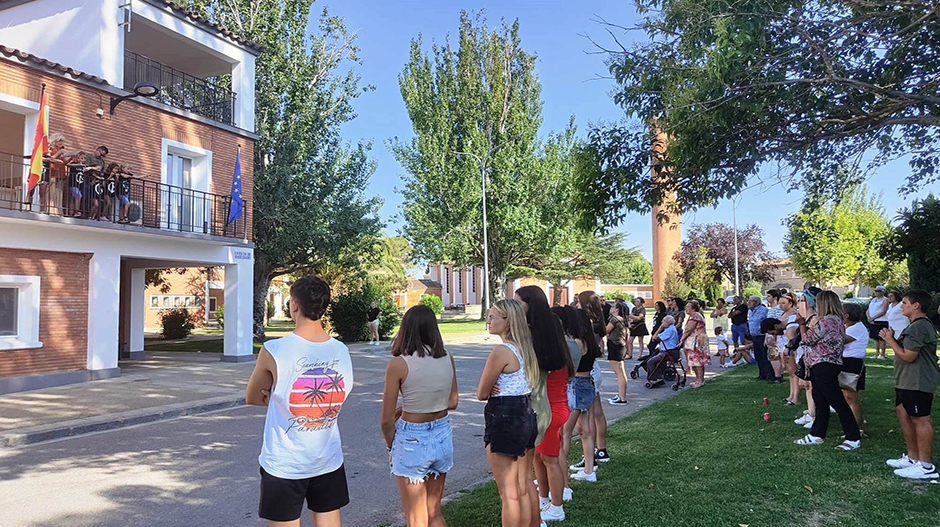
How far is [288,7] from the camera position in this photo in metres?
23.9

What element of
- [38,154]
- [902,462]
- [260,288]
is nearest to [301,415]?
[902,462]

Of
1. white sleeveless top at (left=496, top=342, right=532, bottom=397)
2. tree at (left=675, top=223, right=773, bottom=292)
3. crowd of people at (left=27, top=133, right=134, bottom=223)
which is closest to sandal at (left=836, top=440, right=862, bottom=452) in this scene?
white sleeveless top at (left=496, top=342, right=532, bottom=397)

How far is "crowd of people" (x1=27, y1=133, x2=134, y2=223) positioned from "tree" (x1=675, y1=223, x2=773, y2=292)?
149 ft

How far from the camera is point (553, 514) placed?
4707mm

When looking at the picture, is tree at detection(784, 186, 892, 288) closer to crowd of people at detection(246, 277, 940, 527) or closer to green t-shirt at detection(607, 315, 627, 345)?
green t-shirt at detection(607, 315, 627, 345)

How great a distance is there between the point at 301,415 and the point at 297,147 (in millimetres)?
21669

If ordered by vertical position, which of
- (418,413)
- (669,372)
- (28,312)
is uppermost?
(28,312)

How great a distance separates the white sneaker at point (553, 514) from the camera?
4.70 meters

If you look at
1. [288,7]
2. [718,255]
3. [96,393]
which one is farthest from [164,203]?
[718,255]

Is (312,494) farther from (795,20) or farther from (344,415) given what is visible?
(795,20)

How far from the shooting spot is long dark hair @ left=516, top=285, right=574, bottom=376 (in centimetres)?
436

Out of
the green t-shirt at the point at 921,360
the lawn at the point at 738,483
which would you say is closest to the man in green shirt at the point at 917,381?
the green t-shirt at the point at 921,360

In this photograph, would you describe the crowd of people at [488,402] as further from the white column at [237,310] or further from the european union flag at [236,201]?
the white column at [237,310]

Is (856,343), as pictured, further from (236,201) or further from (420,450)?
(236,201)
